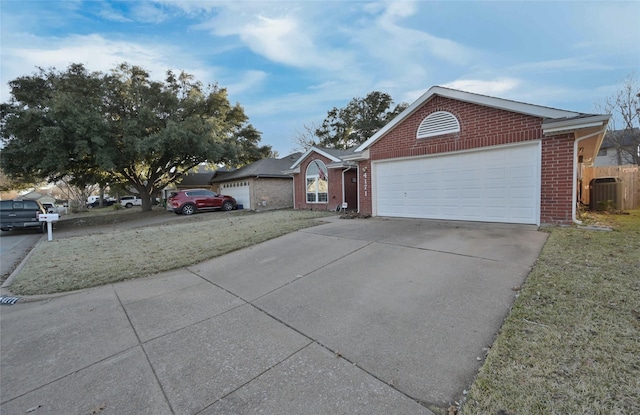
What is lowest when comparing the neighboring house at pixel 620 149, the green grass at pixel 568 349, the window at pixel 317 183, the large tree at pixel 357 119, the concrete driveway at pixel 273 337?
the concrete driveway at pixel 273 337

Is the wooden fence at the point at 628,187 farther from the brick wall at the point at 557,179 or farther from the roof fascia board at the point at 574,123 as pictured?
the roof fascia board at the point at 574,123

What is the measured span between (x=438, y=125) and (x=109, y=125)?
18.9 m

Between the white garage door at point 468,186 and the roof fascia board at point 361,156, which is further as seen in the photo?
the roof fascia board at point 361,156

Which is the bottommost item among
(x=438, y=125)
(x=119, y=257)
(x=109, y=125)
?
(x=119, y=257)

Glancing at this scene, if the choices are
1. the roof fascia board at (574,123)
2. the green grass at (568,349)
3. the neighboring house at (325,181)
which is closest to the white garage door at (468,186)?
the roof fascia board at (574,123)

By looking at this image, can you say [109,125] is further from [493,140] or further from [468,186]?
[493,140]

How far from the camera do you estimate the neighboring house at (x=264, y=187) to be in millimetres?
19078

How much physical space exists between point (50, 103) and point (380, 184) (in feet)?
61.1

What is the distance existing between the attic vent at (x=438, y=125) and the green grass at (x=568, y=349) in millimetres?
5396

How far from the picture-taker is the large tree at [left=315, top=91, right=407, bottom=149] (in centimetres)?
3195

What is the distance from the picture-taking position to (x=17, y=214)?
12.5 metres

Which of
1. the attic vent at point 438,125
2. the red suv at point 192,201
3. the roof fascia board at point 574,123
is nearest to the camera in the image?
the roof fascia board at point 574,123

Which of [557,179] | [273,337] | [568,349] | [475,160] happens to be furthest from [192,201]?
[568,349]

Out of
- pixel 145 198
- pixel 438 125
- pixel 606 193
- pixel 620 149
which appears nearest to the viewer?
pixel 438 125
